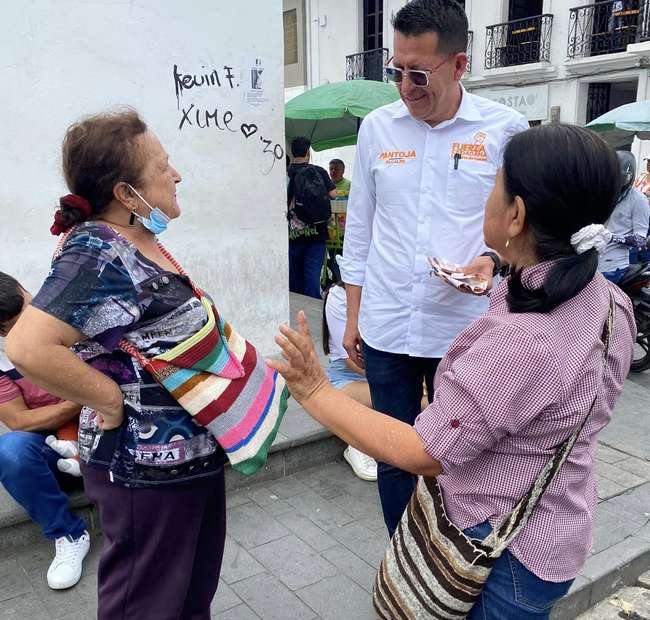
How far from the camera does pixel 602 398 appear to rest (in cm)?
134

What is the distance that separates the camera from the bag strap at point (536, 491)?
1327mm

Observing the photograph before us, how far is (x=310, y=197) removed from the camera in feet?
22.5

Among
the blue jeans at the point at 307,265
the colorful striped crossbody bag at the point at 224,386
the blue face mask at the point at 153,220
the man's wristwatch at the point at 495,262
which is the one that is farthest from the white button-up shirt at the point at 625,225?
the blue face mask at the point at 153,220

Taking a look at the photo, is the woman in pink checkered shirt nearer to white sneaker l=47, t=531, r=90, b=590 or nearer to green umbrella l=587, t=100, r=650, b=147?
white sneaker l=47, t=531, r=90, b=590

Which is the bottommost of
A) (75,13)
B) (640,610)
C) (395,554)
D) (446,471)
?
(640,610)

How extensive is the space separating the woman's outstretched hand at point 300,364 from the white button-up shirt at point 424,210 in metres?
0.92

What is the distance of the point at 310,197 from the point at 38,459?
484 cm

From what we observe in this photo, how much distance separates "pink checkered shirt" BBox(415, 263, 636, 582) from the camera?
1225mm

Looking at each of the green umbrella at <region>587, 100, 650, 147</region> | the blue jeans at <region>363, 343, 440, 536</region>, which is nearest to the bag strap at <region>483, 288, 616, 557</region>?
the blue jeans at <region>363, 343, 440, 536</region>

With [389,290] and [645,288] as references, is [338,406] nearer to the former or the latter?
[389,290]

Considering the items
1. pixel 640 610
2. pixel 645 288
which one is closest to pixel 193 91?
pixel 640 610

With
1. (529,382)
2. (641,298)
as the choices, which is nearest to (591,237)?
(529,382)

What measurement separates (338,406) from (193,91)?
11.0ft

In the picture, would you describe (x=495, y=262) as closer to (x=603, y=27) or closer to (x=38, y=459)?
(x=38, y=459)
